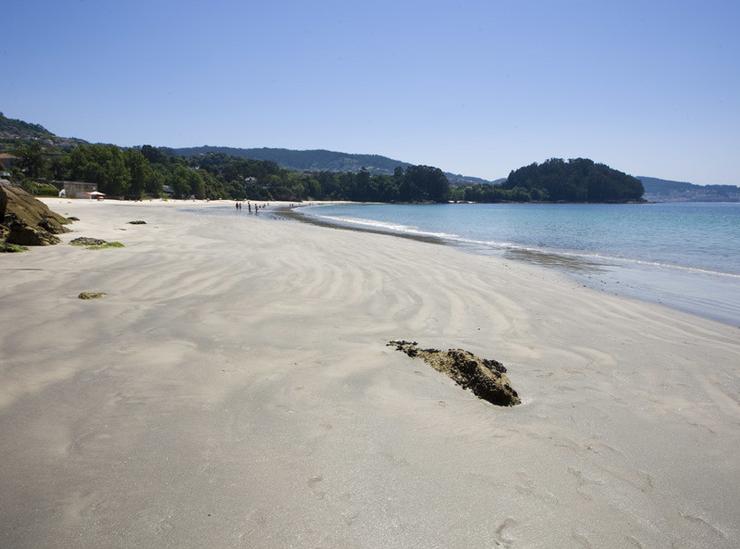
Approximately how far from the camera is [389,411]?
146 inches

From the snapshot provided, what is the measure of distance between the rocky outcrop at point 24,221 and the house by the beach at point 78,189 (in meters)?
71.0

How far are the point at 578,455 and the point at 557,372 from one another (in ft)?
5.82

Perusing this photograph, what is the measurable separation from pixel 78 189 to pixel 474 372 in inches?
3600

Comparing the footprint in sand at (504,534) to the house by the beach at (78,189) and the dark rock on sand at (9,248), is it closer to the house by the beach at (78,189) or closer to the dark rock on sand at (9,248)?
the dark rock on sand at (9,248)

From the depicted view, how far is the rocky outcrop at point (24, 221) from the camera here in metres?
12.0

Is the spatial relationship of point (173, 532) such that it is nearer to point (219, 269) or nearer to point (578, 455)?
point (578, 455)

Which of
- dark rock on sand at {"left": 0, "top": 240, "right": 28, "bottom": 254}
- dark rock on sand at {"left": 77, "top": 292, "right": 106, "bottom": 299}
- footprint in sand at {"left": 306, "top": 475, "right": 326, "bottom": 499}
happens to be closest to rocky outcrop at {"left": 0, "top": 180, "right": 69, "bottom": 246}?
dark rock on sand at {"left": 0, "top": 240, "right": 28, "bottom": 254}

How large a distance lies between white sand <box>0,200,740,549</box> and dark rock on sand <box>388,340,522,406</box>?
0.46ft

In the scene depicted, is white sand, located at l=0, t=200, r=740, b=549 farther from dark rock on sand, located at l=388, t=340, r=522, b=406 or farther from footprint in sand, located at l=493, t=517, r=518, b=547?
dark rock on sand, located at l=388, t=340, r=522, b=406

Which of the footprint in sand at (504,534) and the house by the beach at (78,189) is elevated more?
the footprint in sand at (504,534)

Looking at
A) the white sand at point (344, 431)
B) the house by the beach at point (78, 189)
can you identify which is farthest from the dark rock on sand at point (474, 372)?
the house by the beach at point (78, 189)

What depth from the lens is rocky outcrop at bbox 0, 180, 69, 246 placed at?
1203 cm

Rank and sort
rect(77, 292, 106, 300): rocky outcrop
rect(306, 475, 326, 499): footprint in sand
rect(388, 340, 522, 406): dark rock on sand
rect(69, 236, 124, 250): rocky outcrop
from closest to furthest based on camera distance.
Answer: rect(306, 475, 326, 499): footprint in sand, rect(388, 340, 522, 406): dark rock on sand, rect(77, 292, 106, 300): rocky outcrop, rect(69, 236, 124, 250): rocky outcrop

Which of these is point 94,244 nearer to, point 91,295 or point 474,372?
point 91,295
